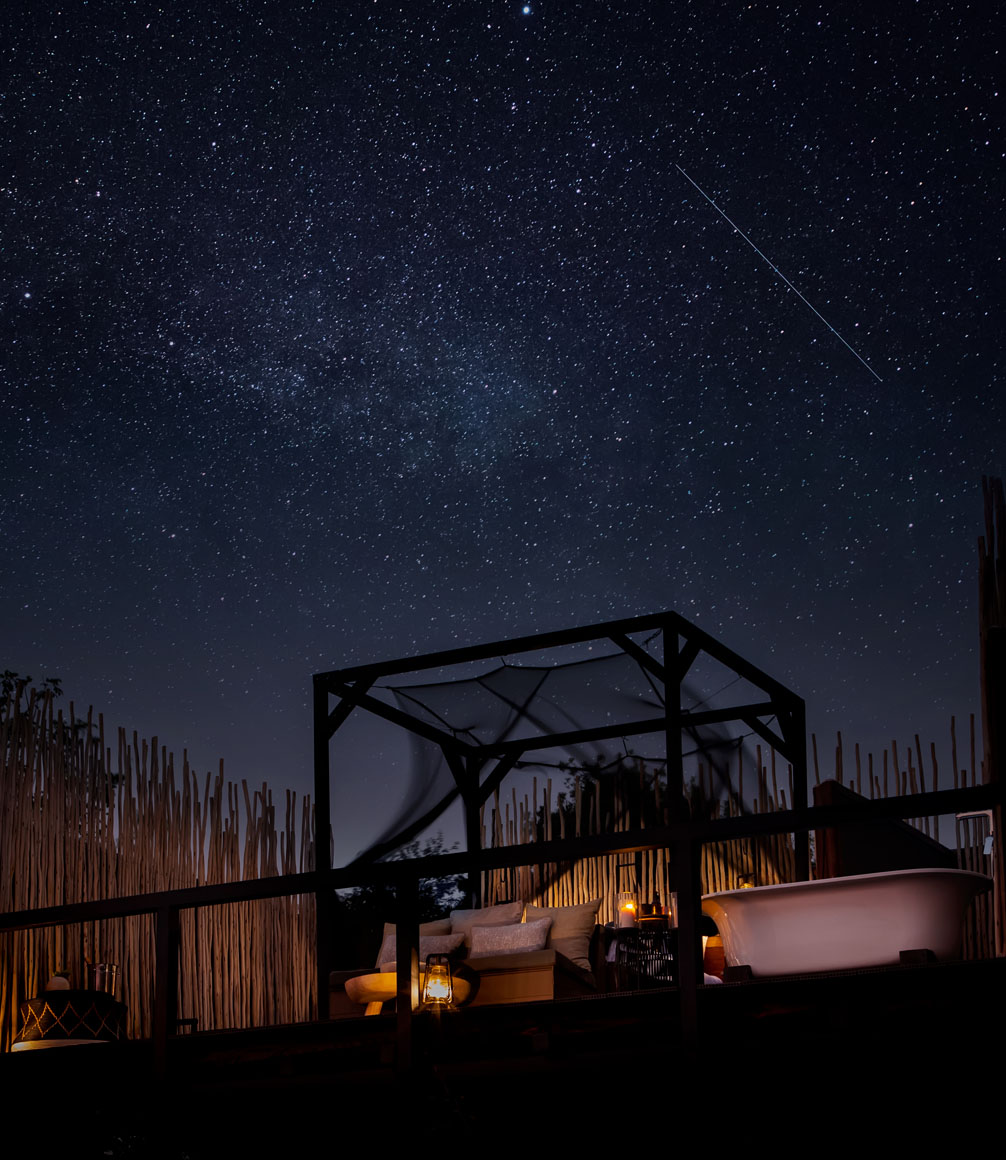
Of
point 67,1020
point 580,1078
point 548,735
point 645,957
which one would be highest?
point 548,735

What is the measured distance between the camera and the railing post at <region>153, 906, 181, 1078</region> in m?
4.73

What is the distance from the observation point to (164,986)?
4738 millimetres

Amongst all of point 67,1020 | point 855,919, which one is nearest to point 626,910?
point 855,919

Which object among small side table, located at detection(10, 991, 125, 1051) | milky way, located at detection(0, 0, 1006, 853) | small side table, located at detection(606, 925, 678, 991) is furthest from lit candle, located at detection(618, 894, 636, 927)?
small side table, located at detection(10, 991, 125, 1051)

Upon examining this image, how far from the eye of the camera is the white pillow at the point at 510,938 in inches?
283

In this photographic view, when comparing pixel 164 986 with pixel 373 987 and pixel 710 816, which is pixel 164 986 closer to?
pixel 373 987

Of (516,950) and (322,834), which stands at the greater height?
(322,834)

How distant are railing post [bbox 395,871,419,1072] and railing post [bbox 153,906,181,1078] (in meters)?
0.88

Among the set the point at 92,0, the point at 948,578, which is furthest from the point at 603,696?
the point at 92,0

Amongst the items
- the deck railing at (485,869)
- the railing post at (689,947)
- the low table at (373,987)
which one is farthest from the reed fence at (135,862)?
the railing post at (689,947)

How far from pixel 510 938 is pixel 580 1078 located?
2753mm

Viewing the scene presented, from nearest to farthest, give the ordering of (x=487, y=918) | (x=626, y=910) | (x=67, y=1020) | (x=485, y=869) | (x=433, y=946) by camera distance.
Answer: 1. (x=485, y=869)
2. (x=67, y=1020)
3. (x=626, y=910)
4. (x=433, y=946)
5. (x=487, y=918)

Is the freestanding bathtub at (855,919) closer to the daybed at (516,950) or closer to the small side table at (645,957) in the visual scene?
the small side table at (645,957)

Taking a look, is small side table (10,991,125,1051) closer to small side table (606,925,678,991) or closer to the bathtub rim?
small side table (606,925,678,991)
